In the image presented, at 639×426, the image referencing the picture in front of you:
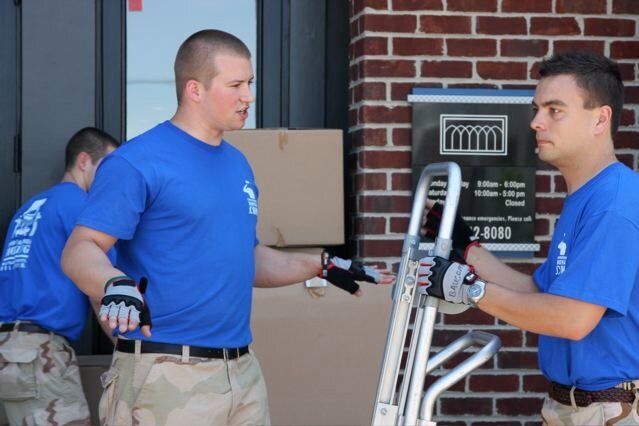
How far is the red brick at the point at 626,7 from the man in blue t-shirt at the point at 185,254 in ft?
6.72

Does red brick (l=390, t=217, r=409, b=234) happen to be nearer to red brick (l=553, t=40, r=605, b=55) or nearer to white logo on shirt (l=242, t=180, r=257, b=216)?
red brick (l=553, t=40, r=605, b=55)

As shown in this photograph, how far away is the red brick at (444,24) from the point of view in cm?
472

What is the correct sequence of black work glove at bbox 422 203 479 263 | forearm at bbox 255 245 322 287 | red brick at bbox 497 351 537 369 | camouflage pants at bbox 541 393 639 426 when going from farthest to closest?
1. red brick at bbox 497 351 537 369
2. forearm at bbox 255 245 322 287
3. black work glove at bbox 422 203 479 263
4. camouflage pants at bbox 541 393 639 426

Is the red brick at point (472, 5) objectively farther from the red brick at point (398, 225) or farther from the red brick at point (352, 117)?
the red brick at point (398, 225)

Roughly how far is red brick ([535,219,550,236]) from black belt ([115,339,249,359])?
71.5 inches

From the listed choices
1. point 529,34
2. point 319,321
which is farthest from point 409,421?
point 529,34

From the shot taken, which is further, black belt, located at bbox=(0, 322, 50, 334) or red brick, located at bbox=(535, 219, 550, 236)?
red brick, located at bbox=(535, 219, 550, 236)

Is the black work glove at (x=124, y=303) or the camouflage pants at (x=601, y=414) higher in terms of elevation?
the black work glove at (x=124, y=303)

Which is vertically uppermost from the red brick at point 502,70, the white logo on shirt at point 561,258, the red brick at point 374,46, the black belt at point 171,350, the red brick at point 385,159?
the red brick at point 374,46

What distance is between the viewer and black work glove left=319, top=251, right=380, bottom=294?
11.8ft

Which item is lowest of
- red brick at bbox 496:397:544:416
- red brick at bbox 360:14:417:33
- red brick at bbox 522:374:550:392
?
red brick at bbox 496:397:544:416

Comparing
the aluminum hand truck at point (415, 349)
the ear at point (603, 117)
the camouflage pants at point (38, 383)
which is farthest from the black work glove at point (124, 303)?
the camouflage pants at point (38, 383)

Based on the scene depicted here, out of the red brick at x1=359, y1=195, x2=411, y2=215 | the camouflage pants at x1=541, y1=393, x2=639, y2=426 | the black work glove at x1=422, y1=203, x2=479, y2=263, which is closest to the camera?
the camouflage pants at x1=541, y1=393, x2=639, y2=426

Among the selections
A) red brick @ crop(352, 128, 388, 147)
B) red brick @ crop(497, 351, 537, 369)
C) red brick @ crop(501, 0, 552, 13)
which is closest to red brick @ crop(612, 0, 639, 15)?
red brick @ crop(501, 0, 552, 13)
